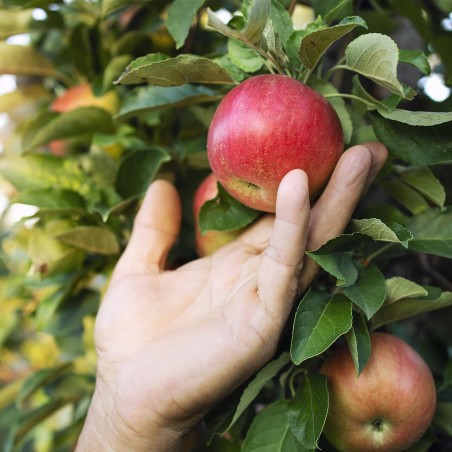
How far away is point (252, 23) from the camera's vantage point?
1.85 ft

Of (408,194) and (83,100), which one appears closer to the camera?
(408,194)

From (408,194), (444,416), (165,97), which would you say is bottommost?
(444,416)

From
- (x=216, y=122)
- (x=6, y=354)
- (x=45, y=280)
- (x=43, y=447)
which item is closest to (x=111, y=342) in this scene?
(x=45, y=280)

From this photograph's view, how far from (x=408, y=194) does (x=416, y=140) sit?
166mm

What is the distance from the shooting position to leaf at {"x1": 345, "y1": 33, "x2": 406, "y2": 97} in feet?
1.89

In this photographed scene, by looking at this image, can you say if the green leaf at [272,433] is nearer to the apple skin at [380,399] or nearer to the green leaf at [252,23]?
the apple skin at [380,399]

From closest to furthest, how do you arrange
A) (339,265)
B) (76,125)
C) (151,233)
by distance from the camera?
1. (339,265)
2. (151,233)
3. (76,125)

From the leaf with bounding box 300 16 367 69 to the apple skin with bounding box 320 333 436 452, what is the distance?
0.37 meters

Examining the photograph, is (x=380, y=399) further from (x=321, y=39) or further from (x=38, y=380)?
(x=38, y=380)

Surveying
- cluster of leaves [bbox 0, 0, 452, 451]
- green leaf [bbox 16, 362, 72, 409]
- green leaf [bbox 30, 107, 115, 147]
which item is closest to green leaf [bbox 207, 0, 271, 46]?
cluster of leaves [bbox 0, 0, 452, 451]

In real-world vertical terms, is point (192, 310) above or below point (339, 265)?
below

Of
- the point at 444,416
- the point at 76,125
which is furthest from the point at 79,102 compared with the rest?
the point at 444,416

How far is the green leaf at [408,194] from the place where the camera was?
2.68 feet

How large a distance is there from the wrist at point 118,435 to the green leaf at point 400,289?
33 cm
